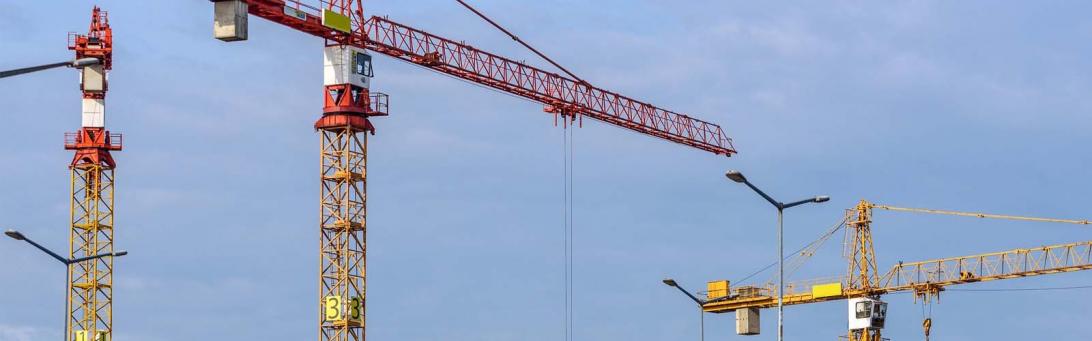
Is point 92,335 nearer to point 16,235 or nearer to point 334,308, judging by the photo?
point 334,308

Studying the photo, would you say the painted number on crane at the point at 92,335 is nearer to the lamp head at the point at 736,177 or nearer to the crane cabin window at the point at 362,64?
the crane cabin window at the point at 362,64

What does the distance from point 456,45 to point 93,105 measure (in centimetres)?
2904

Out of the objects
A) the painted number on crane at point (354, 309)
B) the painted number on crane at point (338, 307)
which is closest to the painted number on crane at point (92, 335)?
the painted number on crane at point (338, 307)

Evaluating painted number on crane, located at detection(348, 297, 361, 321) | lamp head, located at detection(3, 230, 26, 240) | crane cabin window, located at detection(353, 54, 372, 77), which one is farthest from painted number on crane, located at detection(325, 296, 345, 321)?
lamp head, located at detection(3, 230, 26, 240)

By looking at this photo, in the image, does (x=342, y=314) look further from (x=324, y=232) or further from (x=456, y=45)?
(x=456, y=45)

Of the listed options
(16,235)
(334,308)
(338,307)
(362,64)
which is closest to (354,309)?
(338,307)

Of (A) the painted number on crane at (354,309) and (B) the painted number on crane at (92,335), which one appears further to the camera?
(B) the painted number on crane at (92,335)

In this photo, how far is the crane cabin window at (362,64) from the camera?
6324 inches

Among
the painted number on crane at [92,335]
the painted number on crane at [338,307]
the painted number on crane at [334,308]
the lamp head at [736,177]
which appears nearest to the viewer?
the lamp head at [736,177]

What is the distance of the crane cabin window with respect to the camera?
6324 inches

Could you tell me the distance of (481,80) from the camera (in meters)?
180

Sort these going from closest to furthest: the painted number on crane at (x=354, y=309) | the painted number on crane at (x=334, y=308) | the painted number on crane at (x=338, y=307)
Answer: the painted number on crane at (x=354, y=309) → the painted number on crane at (x=334, y=308) → the painted number on crane at (x=338, y=307)

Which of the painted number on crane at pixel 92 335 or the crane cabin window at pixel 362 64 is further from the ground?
the crane cabin window at pixel 362 64

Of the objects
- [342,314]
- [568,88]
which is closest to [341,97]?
[342,314]
